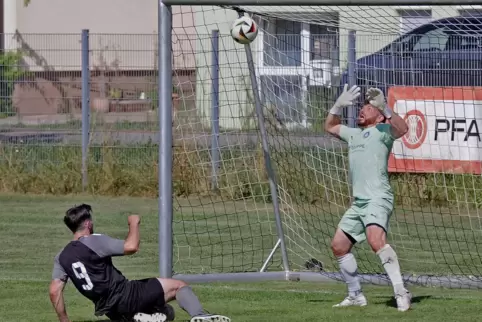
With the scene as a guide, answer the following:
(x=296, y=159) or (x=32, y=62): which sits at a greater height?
(x=32, y=62)

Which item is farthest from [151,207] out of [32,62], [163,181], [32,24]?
[32,24]

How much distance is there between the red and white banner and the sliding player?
751 cm

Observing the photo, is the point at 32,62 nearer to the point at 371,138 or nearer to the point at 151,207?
the point at 151,207

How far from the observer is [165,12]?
10.6 meters

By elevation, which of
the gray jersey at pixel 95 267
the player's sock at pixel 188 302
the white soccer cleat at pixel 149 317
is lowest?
the white soccer cleat at pixel 149 317

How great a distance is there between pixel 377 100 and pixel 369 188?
28.3 inches

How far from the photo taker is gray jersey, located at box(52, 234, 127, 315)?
853cm

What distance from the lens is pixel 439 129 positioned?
52.2 feet

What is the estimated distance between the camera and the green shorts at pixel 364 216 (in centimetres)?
968

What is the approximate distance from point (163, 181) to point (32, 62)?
9717mm

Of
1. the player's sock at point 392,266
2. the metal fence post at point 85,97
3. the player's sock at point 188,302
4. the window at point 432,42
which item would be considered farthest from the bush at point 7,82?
the player's sock at point 188,302

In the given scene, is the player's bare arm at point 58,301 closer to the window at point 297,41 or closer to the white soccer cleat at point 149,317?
the white soccer cleat at point 149,317

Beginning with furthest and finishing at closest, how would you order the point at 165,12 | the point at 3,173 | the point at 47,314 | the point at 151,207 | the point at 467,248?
the point at 3,173 → the point at 151,207 → the point at 467,248 → the point at 165,12 → the point at 47,314

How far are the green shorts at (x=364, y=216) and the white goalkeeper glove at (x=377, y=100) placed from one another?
73cm
